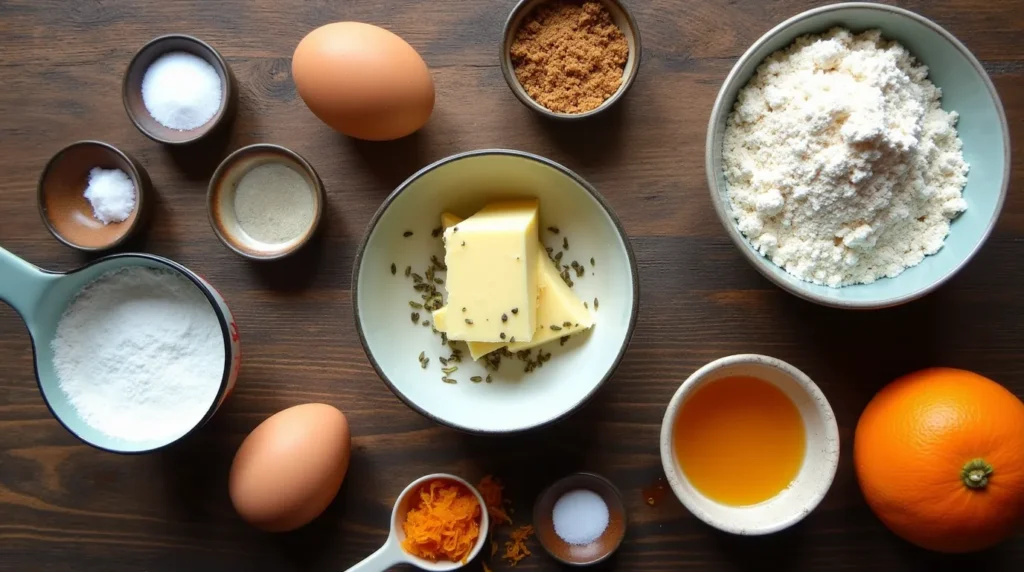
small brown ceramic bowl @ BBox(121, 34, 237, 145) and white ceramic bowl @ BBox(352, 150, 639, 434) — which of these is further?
small brown ceramic bowl @ BBox(121, 34, 237, 145)

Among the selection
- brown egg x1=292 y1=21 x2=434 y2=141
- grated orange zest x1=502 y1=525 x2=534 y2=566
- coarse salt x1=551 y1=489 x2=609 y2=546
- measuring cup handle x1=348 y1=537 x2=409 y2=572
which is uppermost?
brown egg x1=292 y1=21 x2=434 y2=141

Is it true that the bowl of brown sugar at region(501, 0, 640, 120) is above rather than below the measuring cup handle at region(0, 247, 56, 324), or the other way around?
above

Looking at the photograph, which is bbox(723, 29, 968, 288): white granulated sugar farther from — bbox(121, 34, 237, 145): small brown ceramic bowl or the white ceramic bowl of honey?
bbox(121, 34, 237, 145): small brown ceramic bowl

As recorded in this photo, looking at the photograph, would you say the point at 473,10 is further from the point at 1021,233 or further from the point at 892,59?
the point at 1021,233

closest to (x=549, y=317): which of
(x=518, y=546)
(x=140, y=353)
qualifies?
(x=518, y=546)

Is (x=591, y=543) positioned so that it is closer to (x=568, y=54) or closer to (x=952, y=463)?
(x=952, y=463)

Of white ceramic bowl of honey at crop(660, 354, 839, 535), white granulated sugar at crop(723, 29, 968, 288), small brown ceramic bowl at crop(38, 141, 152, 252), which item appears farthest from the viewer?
small brown ceramic bowl at crop(38, 141, 152, 252)

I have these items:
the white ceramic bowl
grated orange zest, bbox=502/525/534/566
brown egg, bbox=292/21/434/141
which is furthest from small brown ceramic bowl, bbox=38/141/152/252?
grated orange zest, bbox=502/525/534/566
